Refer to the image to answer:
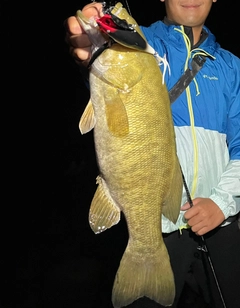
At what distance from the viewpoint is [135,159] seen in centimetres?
169

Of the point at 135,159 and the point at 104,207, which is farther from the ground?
the point at 135,159

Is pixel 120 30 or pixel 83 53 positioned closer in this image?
pixel 120 30

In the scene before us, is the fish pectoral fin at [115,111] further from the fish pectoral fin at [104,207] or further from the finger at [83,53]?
the fish pectoral fin at [104,207]

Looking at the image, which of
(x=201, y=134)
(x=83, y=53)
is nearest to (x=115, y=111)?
(x=83, y=53)

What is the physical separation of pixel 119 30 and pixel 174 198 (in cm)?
75

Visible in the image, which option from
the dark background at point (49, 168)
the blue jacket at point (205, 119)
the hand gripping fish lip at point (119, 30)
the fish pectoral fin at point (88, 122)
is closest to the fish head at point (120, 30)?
the hand gripping fish lip at point (119, 30)

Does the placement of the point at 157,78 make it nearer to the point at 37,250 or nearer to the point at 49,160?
the point at 37,250

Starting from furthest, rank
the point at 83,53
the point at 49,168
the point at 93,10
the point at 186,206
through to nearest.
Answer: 1. the point at 49,168
2. the point at 186,206
3. the point at 83,53
4. the point at 93,10


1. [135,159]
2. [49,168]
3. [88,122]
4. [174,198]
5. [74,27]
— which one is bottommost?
[49,168]

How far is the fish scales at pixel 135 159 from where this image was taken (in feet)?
5.30

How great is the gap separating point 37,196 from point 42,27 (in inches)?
113

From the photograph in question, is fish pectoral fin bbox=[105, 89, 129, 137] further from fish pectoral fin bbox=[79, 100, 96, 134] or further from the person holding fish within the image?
the person holding fish

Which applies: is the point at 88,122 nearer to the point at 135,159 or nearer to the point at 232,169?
the point at 135,159

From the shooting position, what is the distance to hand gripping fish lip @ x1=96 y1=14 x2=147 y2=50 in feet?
4.66
